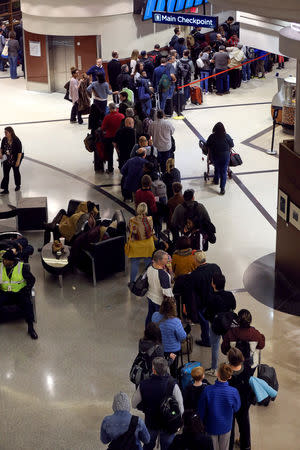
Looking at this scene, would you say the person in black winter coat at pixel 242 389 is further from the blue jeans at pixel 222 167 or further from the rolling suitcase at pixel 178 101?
the rolling suitcase at pixel 178 101

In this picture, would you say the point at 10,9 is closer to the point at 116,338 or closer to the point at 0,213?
the point at 0,213

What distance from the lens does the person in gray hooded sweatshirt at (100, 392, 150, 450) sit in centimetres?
661

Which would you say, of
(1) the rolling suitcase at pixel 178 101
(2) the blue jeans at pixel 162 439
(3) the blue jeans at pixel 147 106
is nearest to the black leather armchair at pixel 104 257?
(2) the blue jeans at pixel 162 439

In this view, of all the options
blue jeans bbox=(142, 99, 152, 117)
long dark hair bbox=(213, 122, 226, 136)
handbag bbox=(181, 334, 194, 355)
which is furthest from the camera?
blue jeans bbox=(142, 99, 152, 117)

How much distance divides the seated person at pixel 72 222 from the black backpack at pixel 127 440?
510 centimetres

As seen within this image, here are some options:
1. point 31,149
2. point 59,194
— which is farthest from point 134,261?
point 31,149

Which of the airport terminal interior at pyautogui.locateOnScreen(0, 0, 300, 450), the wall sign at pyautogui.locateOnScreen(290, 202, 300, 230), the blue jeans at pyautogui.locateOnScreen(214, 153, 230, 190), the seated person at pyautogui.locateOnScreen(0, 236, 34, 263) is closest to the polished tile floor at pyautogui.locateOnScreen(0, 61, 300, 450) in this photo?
the airport terminal interior at pyautogui.locateOnScreen(0, 0, 300, 450)

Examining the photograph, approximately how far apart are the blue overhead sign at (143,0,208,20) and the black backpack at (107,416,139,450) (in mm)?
17872

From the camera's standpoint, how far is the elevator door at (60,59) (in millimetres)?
23891

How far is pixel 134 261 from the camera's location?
10.7 metres

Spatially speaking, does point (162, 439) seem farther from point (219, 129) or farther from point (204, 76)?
point (204, 76)

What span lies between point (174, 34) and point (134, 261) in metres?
17.3

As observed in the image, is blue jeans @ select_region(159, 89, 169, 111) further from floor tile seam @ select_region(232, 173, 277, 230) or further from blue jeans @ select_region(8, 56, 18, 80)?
blue jeans @ select_region(8, 56, 18, 80)

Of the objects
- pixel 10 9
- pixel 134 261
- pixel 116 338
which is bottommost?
pixel 116 338
